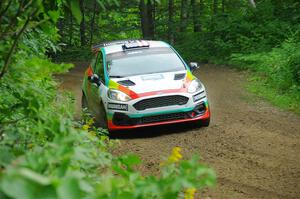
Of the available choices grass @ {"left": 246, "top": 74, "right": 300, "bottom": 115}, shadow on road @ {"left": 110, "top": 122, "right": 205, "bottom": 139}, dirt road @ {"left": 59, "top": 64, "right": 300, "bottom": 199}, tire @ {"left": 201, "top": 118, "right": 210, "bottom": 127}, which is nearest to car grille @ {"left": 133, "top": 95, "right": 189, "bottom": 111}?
shadow on road @ {"left": 110, "top": 122, "right": 205, "bottom": 139}

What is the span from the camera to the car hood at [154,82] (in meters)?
10.5

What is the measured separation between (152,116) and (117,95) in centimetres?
79

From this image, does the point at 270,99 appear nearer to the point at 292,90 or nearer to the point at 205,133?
the point at 292,90

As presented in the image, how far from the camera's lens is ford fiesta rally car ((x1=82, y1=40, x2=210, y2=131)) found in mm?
10375

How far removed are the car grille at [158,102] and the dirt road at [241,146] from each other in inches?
24.2

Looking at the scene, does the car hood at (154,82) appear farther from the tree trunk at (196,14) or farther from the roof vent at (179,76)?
the tree trunk at (196,14)

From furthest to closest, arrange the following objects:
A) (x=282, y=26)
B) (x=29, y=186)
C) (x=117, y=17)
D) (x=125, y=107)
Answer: (x=117, y=17), (x=282, y=26), (x=125, y=107), (x=29, y=186)

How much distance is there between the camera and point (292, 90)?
14.6 m

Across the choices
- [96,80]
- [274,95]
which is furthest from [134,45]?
[274,95]

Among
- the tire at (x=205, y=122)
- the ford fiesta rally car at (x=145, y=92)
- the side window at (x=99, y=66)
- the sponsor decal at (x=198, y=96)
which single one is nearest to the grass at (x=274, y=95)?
the tire at (x=205, y=122)

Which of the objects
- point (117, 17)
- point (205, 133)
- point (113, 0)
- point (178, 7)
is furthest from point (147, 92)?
point (117, 17)

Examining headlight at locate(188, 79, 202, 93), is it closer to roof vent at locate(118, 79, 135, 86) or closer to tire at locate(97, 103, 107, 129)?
roof vent at locate(118, 79, 135, 86)

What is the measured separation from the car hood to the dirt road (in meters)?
0.91

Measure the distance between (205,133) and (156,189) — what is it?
332 inches
